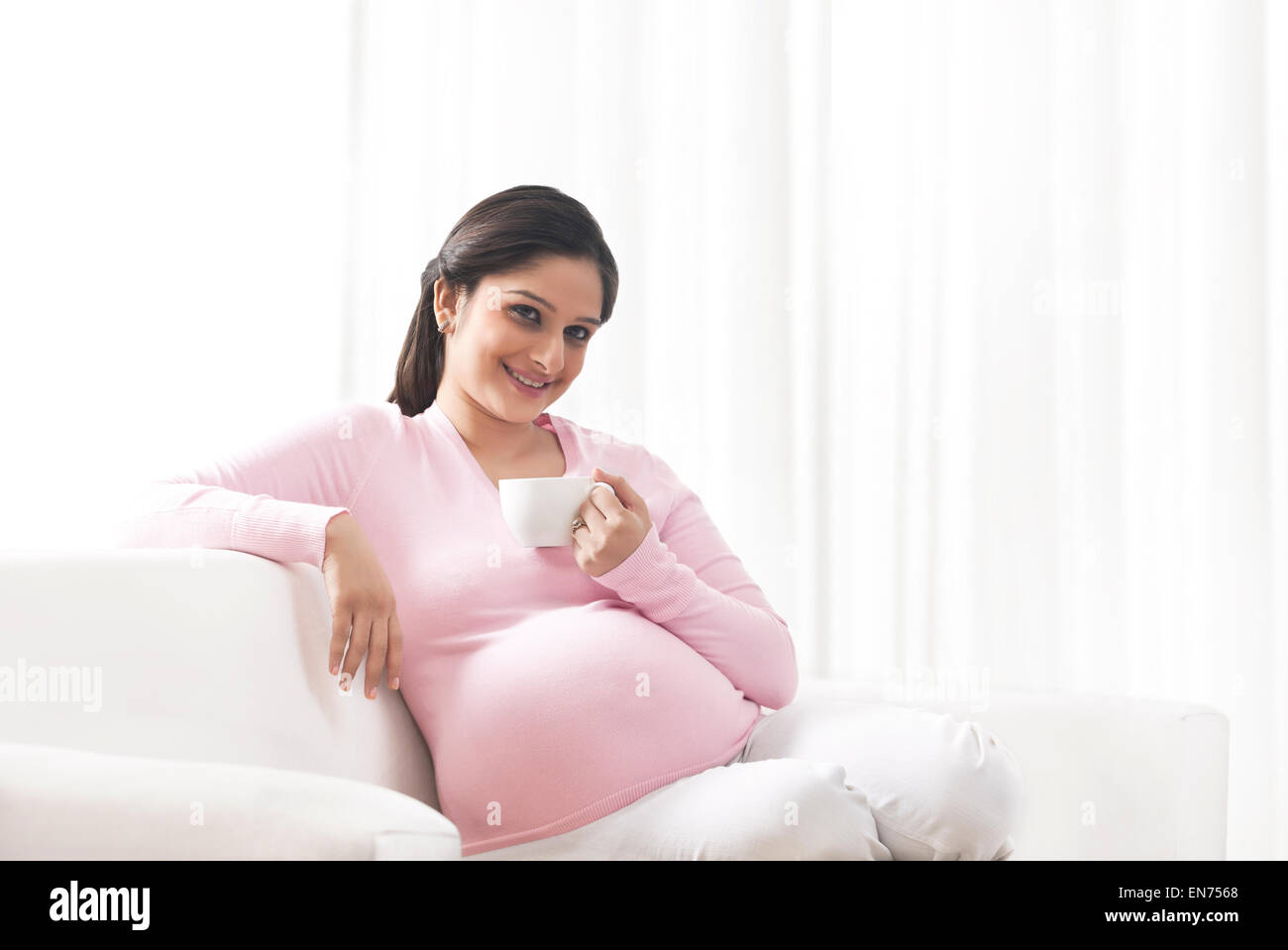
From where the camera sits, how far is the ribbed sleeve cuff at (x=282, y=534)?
1.02 m

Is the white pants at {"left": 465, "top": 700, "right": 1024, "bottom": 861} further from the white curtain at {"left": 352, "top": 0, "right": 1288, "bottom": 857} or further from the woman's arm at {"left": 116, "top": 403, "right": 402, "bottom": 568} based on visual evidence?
the white curtain at {"left": 352, "top": 0, "right": 1288, "bottom": 857}

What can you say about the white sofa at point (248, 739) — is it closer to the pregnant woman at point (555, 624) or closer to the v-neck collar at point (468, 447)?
the pregnant woman at point (555, 624)

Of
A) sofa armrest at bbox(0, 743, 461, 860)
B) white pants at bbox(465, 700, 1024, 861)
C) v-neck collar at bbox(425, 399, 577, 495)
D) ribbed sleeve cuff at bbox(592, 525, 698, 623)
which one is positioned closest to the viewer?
sofa armrest at bbox(0, 743, 461, 860)

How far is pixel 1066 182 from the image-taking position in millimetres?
1936

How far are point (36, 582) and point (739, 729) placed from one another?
2.18 feet

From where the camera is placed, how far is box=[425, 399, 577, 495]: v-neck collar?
122 cm

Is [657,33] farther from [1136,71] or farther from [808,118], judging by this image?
[1136,71]

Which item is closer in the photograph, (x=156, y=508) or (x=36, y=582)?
(x=36, y=582)

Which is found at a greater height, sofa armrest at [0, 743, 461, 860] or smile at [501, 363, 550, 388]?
smile at [501, 363, 550, 388]

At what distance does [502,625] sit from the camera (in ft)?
3.63

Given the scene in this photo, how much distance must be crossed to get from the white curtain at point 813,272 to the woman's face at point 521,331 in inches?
32.4

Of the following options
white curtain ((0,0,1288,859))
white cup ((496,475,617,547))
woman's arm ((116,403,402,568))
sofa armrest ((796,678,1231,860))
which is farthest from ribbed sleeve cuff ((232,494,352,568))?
white curtain ((0,0,1288,859))

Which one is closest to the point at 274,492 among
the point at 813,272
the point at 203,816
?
the point at 203,816
